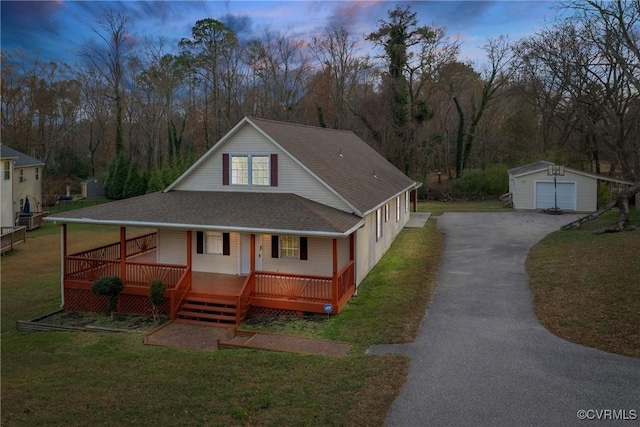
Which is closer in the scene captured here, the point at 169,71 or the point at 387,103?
the point at 387,103

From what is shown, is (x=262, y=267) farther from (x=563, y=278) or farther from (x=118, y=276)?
(x=563, y=278)

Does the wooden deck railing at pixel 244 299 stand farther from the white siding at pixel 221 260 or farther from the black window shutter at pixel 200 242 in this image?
the black window shutter at pixel 200 242

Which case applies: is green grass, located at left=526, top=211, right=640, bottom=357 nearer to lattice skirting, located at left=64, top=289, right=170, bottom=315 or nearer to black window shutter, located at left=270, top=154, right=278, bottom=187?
black window shutter, located at left=270, top=154, right=278, bottom=187

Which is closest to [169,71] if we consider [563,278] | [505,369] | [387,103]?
[387,103]

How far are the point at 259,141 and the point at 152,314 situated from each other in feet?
22.1

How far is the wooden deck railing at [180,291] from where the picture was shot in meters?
13.6

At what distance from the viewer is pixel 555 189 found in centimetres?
3247

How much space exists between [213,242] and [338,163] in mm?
6343

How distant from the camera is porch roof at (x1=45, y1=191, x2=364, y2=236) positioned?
526 inches

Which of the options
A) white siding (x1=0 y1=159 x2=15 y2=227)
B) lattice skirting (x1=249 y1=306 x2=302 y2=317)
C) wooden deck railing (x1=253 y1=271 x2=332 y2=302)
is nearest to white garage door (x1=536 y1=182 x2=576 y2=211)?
wooden deck railing (x1=253 y1=271 x2=332 y2=302)

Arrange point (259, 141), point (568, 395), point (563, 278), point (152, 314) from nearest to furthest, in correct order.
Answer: point (568, 395), point (152, 314), point (563, 278), point (259, 141)

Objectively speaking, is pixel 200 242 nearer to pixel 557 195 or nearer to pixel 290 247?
pixel 290 247

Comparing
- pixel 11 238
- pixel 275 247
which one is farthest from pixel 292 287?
pixel 11 238

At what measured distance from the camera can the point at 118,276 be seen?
49.1ft
